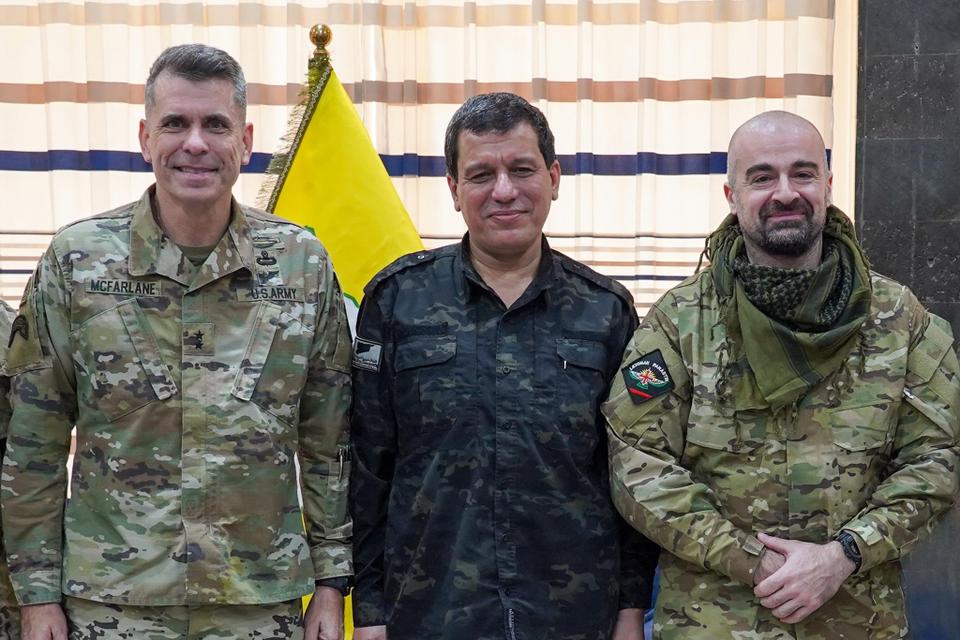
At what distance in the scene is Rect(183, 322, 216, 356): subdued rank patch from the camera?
2.06 meters

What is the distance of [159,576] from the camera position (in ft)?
6.61

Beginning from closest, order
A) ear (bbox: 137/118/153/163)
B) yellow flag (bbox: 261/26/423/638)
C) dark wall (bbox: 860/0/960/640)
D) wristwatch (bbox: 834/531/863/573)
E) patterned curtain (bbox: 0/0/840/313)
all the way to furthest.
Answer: wristwatch (bbox: 834/531/863/573) < ear (bbox: 137/118/153/163) < yellow flag (bbox: 261/26/423/638) < dark wall (bbox: 860/0/960/640) < patterned curtain (bbox: 0/0/840/313)

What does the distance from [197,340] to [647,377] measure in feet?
2.63

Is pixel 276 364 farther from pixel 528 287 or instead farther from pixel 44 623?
pixel 44 623

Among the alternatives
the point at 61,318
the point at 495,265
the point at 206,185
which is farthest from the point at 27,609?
the point at 495,265

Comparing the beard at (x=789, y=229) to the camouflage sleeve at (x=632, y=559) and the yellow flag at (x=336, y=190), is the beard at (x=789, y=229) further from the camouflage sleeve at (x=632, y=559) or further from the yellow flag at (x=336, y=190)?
the yellow flag at (x=336, y=190)

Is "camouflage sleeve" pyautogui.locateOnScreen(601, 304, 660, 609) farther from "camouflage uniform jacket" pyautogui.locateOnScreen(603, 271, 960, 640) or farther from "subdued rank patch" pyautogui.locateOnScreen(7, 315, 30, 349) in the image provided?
"subdued rank patch" pyautogui.locateOnScreen(7, 315, 30, 349)

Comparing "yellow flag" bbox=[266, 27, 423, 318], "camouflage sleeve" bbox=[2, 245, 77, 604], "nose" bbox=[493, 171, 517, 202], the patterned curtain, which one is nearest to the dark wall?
the patterned curtain

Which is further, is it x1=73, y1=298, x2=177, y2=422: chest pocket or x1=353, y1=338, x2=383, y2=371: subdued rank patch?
x1=353, y1=338, x2=383, y2=371: subdued rank patch

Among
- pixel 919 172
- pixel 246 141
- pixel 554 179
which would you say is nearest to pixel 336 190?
pixel 246 141

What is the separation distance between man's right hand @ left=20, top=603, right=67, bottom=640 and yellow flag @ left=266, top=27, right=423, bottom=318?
118 cm

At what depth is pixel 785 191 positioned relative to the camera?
7.00ft

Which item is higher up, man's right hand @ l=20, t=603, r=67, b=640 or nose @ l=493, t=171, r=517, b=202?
nose @ l=493, t=171, r=517, b=202

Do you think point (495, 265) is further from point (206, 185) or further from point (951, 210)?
point (951, 210)
